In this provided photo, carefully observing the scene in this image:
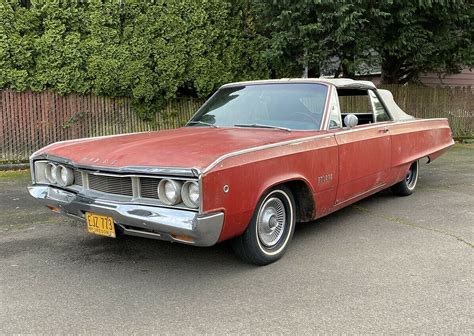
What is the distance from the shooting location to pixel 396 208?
20.1 ft

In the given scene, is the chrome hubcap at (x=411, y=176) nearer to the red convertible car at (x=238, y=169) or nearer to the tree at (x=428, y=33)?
the red convertible car at (x=238, y=169)

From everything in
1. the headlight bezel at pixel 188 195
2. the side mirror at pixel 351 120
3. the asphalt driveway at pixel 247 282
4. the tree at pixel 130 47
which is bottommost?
the asphalt driveway at pixel 247 282

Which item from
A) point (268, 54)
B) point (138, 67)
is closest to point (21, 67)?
point (138, 67)

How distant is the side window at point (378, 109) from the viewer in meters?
5.98

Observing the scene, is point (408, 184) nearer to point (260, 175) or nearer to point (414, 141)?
point (414, 141)

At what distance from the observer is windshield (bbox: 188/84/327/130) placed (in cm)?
488

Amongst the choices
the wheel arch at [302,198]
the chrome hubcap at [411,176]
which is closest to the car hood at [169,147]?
the wheel arch at [302,198]

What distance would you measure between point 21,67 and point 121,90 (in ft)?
6.76

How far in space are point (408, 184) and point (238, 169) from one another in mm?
4173

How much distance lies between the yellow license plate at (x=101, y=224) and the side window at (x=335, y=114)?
2.43m

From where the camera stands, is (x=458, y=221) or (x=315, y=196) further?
(x=458, y=221)

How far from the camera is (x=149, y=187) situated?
3605 mm

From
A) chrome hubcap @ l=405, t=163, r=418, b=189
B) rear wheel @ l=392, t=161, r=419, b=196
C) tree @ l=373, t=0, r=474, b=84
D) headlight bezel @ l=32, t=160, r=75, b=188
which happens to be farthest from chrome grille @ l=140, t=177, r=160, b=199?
tree @ l=373, t=0, r=474, b=84

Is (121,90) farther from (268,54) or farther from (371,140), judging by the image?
(371,140)
